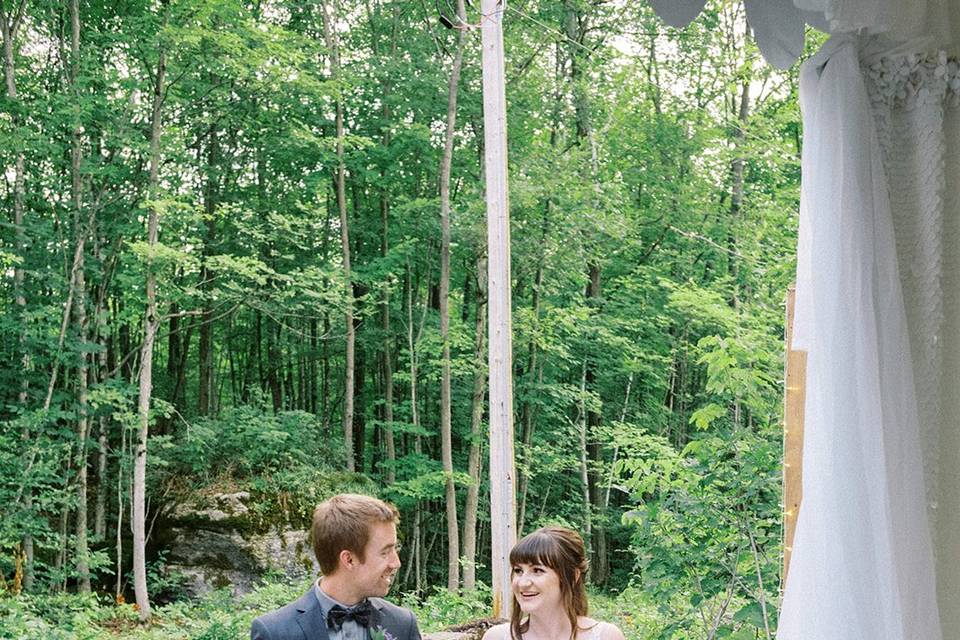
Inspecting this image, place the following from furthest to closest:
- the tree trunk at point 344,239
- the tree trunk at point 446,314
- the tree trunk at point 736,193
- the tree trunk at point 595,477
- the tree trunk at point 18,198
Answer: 1. the tree trunk at point 595,477
2. the tree trunk at point 736,193
3. the tree trunk at point 344,239
4. the tree trunk at point 446,314
5. the tree trunk at point 18,198

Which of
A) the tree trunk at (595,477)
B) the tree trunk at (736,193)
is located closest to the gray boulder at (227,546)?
the tree trunk at (595,477)

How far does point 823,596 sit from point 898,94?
0.69m

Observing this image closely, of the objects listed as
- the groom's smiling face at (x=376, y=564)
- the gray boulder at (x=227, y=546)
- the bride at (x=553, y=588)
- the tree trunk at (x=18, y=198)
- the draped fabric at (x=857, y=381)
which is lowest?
the gray boulder at (x=227, y=546)

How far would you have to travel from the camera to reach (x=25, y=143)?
27.0 feet

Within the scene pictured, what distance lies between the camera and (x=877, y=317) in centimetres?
132

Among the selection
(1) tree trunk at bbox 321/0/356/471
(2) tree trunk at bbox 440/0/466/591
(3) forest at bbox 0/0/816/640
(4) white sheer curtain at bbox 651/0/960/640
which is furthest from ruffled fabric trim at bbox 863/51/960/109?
(1) tree trunk at bbox 321/0/356/471

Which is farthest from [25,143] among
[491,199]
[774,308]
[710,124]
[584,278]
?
[710,124]

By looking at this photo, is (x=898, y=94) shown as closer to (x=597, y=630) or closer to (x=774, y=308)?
(x=597, y=630)

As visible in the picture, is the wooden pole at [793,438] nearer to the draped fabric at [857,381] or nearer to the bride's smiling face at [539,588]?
the bride's smiling face at [539,588]

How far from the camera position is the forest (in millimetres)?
8727

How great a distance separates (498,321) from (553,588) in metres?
4.77

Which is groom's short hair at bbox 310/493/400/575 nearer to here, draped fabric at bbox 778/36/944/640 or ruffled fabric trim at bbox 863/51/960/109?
draped fabric at bbox 778/36/944/640

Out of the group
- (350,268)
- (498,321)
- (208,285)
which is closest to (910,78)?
(498,321)

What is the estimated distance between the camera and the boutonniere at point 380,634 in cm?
187
